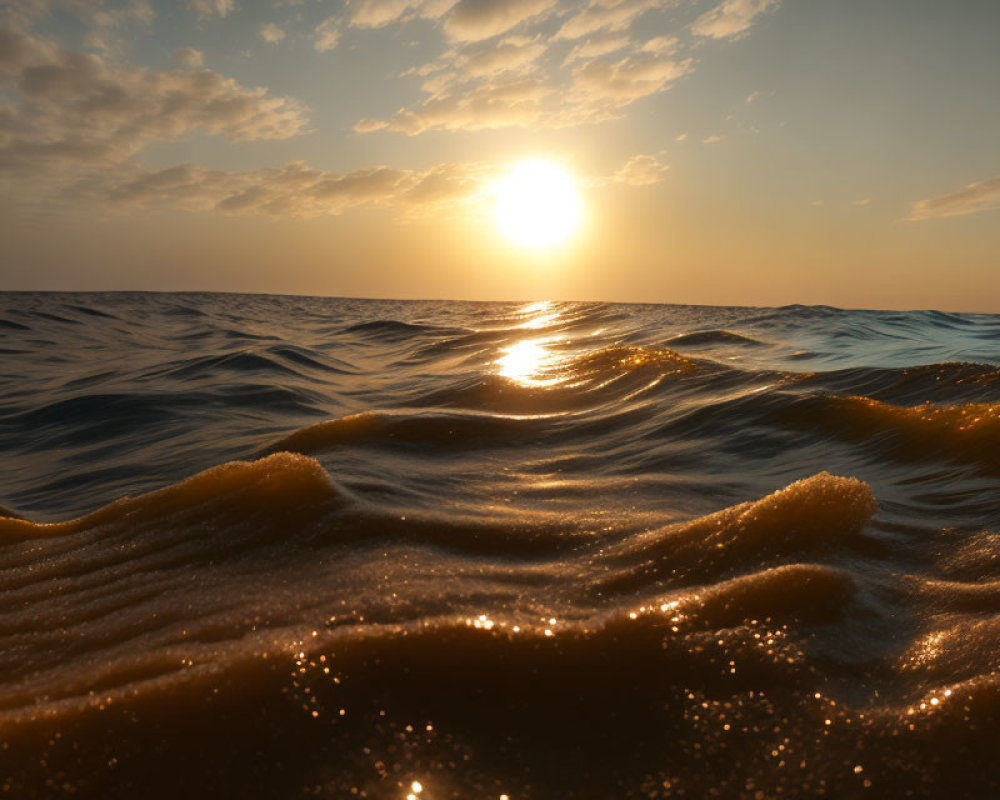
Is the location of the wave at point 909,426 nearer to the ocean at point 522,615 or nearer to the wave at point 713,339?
the ocean at point 522,615

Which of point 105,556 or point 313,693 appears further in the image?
point 105,556

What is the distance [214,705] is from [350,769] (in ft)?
0.92

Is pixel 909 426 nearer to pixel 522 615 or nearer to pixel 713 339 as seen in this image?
pixel 522 615

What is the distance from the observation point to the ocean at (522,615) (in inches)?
41.3

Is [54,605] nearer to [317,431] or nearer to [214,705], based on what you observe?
[214,705]

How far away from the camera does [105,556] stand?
2.02 m

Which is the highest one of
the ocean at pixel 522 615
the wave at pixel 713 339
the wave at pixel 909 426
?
the wave at pixel 713 339

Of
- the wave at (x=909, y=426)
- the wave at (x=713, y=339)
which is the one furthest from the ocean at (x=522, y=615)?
the wave at (x=713, y=339)

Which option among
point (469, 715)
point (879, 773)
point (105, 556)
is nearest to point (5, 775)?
point (469, 715)

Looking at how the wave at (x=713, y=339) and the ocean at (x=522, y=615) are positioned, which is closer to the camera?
the ocean at (x=522, y=615)

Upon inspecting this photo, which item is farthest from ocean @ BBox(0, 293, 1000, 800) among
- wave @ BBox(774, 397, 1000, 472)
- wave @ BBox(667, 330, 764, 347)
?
wave @ BBox(667, 330, 764, 347)

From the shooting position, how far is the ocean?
105cm

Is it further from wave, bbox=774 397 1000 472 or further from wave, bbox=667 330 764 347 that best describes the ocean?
wave, bbox=667 330 764 347

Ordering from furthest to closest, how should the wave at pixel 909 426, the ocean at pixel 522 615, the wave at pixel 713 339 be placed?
the wave at pixel 713 339 → the wave at pixel 909 426 → the ocean at pixel 522 615
